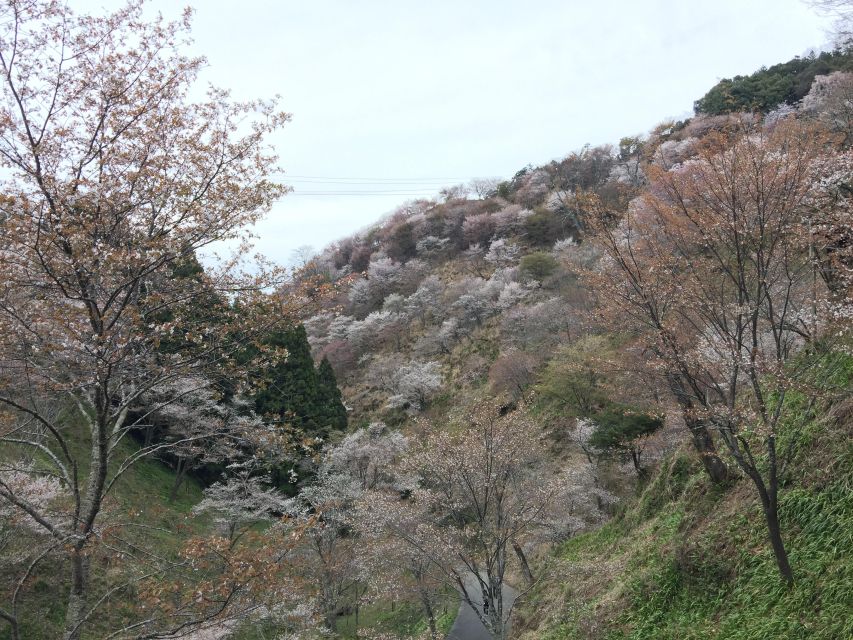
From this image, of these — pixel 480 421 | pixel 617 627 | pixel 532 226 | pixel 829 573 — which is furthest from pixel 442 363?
pixel 829 573

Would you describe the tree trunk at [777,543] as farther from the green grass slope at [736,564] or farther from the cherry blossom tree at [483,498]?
the cherry blossom tree at [483,498]

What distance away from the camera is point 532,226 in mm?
44406

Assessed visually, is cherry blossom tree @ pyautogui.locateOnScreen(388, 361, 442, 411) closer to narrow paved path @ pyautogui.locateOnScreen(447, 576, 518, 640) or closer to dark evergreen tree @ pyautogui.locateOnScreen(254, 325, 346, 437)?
dark evergreen tree @ pyautogui.locateOnScreen(254, 325, 346, 437)

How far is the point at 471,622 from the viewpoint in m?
18.0

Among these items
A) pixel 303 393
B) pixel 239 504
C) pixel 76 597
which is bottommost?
pixel 239 504

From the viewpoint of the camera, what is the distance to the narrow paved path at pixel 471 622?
1648cm

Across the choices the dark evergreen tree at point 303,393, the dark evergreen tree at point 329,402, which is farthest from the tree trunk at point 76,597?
the dark evergreen tree at point 329,402

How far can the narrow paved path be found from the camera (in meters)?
16.5

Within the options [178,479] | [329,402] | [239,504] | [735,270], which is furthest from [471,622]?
[735,270]

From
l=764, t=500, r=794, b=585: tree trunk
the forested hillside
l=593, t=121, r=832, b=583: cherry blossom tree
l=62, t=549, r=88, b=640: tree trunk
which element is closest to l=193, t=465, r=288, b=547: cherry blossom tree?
the forested hillside

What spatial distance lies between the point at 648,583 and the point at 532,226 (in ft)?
125

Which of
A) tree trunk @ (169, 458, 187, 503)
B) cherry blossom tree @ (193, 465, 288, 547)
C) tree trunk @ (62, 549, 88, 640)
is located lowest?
cherry blossom tree @ (193, 465, 288, 547)

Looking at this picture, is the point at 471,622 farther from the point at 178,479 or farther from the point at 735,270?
the point at 735,270

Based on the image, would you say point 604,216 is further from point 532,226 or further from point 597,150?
point 597,150
